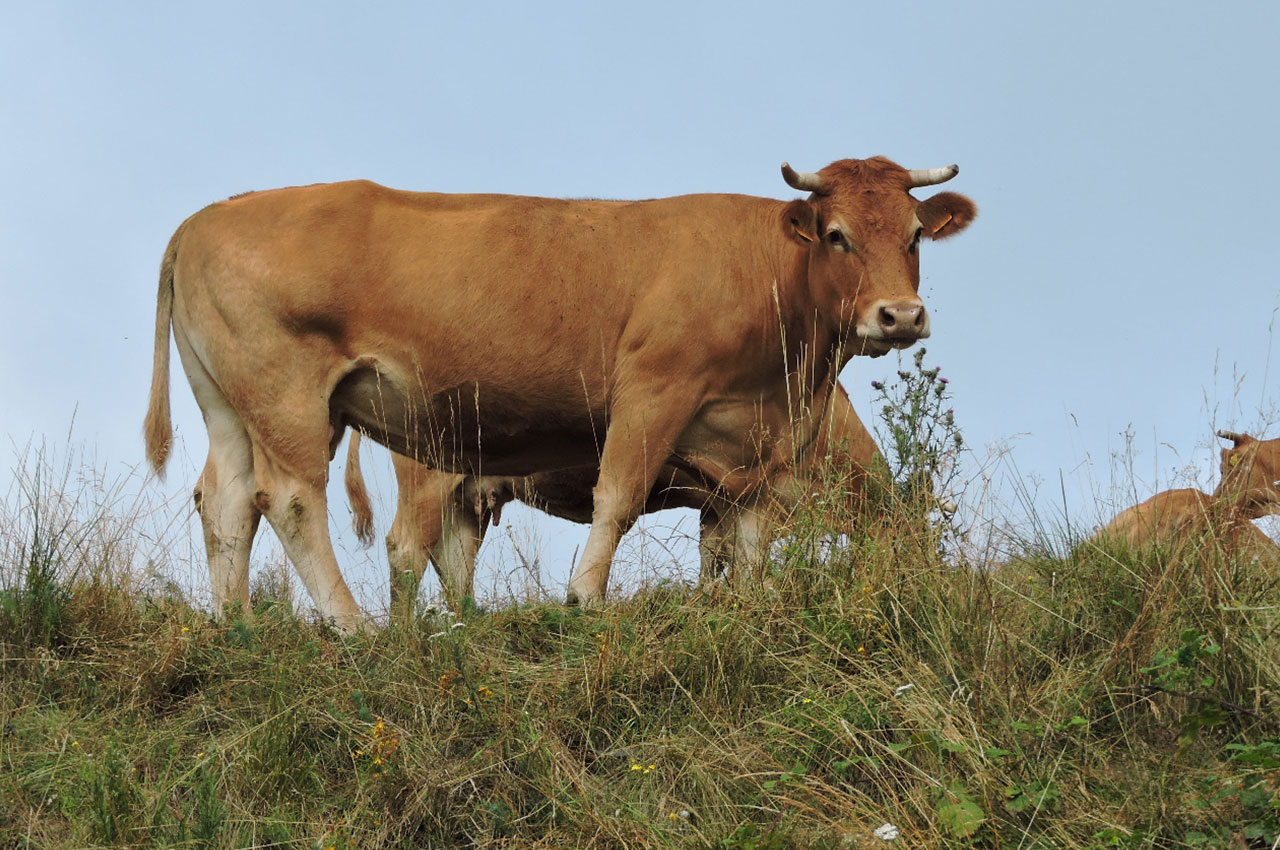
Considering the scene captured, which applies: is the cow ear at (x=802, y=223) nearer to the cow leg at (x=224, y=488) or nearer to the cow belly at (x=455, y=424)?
the cow belly at (x=455, y=424)

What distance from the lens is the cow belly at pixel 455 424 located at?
8.24m

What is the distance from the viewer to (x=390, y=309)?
26.8 ft

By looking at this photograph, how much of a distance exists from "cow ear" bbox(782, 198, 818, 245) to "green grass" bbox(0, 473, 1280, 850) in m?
2.54

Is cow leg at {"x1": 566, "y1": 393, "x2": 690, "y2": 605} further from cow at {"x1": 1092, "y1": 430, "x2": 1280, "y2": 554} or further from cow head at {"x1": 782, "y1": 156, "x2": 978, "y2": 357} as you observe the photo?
cow at {"x1": 1092, "y1": 430, "x2": 1280, "y2": 554}

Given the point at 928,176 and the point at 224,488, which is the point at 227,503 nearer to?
the point at 224,488

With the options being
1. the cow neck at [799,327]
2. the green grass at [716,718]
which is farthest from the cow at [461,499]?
the green grass at [716,718]

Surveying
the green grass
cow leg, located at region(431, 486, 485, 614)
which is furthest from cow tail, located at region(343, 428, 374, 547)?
the green grass

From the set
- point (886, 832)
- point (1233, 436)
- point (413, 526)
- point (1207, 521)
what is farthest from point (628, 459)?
point (1233, 436)

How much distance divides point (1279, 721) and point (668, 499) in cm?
542

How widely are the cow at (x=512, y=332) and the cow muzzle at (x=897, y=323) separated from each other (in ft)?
0.04

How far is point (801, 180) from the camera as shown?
8.80 metres

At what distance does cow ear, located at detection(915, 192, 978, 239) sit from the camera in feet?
30.2

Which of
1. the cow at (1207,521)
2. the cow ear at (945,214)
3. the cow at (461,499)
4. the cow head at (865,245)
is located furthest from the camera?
the cow at (461,499)

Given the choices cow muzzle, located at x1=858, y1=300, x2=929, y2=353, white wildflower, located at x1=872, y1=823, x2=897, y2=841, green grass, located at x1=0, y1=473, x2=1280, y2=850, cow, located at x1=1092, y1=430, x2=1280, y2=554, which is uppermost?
cow muzzle, located at x1=858, y1=300, x2=929, y2=353
